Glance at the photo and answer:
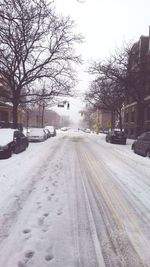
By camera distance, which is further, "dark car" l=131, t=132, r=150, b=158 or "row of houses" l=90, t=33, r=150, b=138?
"row of houses" l=90, t=33, r=150, b=138

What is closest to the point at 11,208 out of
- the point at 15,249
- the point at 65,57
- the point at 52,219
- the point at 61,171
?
the point at 52,219

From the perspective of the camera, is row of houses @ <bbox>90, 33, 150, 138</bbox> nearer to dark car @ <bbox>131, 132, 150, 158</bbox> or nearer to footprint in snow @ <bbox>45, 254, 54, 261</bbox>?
dark car @ <bbox>131, 132, 150, 158</bbox>

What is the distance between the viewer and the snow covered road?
3.71 meters

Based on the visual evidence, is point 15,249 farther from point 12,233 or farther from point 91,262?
point 91,262

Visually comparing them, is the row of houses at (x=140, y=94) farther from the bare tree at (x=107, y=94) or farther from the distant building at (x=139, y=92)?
the bare tree at (x=107, y=94)

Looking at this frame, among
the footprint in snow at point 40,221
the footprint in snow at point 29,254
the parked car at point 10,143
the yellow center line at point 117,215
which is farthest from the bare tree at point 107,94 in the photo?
the footprint in snow at point 29,254

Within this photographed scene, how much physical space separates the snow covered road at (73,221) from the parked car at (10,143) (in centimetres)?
458

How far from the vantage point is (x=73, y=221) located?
5031 mm

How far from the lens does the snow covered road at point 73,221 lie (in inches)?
146

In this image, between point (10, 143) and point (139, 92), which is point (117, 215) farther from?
point (139, 92)

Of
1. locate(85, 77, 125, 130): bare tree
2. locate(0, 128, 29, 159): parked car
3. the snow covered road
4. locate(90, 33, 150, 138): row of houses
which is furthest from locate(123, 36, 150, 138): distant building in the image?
the snow covered road

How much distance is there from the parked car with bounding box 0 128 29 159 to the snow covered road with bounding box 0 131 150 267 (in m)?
4.58

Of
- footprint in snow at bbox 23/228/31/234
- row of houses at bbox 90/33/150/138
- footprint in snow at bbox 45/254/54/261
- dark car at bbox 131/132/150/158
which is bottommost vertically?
footprint in snow at bbox 45/254/54/261

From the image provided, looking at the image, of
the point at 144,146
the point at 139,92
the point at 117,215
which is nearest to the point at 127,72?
the point at 139,92
